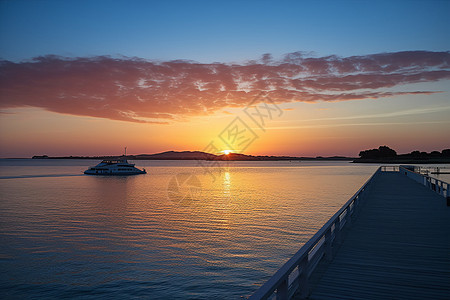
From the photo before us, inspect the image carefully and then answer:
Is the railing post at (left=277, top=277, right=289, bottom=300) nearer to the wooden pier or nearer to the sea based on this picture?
the wooden pier

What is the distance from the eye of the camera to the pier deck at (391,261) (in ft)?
21.1

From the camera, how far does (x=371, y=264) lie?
26.6 feet

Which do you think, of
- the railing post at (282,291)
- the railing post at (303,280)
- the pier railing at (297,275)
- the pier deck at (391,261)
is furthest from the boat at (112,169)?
the railing post at (282,291)

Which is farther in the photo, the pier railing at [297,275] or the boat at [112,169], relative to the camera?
the boat at [112,169]

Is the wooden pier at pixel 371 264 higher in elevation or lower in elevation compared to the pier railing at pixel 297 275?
lower

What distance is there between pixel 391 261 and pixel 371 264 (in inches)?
26.6

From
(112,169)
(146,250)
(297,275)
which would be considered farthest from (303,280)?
(112,169)

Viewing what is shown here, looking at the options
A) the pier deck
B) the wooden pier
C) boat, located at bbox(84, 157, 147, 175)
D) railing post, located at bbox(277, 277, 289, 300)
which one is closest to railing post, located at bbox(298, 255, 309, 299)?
the wooden pier

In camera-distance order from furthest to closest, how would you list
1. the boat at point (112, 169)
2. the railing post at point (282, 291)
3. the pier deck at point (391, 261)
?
the boat at point (112, 169) → the pier deck at point (391, 261) → the railing post at point (282, 291)

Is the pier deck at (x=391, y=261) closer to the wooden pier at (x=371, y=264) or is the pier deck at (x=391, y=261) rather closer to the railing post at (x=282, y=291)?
the wooden pier at (x=371, y=264)

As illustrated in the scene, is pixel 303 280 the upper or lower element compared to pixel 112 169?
upper

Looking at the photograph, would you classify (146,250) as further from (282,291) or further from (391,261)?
(282,291)

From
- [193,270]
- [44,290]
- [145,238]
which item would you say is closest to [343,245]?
[193,270]

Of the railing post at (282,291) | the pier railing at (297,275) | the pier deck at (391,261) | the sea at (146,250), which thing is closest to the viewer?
the pier railing at (297,275)
